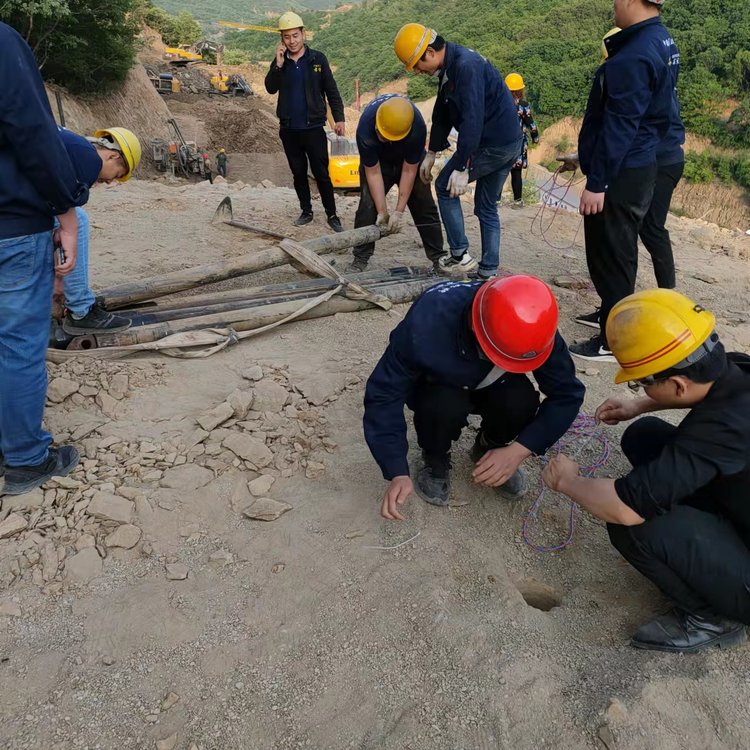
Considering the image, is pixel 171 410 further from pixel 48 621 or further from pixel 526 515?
pixel 526 515

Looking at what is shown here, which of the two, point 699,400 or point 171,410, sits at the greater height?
point 699,400

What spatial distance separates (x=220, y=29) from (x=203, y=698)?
104606 millimetres

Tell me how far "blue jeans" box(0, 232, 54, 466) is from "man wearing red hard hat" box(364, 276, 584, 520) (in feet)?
4.06

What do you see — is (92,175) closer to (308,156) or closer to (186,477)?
(186,477)

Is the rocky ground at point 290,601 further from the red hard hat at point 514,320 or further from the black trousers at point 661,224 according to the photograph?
the black trousers at point 661,224

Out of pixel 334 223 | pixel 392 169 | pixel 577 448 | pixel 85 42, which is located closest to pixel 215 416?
pixel 577 448

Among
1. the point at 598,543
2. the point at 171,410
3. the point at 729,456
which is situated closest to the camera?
the point at 729,456

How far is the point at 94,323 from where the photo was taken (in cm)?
320

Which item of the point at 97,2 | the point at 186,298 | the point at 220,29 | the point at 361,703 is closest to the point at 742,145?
the point at 97,2

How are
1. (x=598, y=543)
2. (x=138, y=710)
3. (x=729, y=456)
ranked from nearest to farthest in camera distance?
(x=729, y=456)
(x=138, y=710)
(x=598, y=543)

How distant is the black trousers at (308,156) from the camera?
17.7ft

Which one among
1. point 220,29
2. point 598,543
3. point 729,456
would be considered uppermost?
point 729,456

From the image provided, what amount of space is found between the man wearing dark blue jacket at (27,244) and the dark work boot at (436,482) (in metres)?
1.47

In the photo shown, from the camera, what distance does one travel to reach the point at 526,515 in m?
2.44
